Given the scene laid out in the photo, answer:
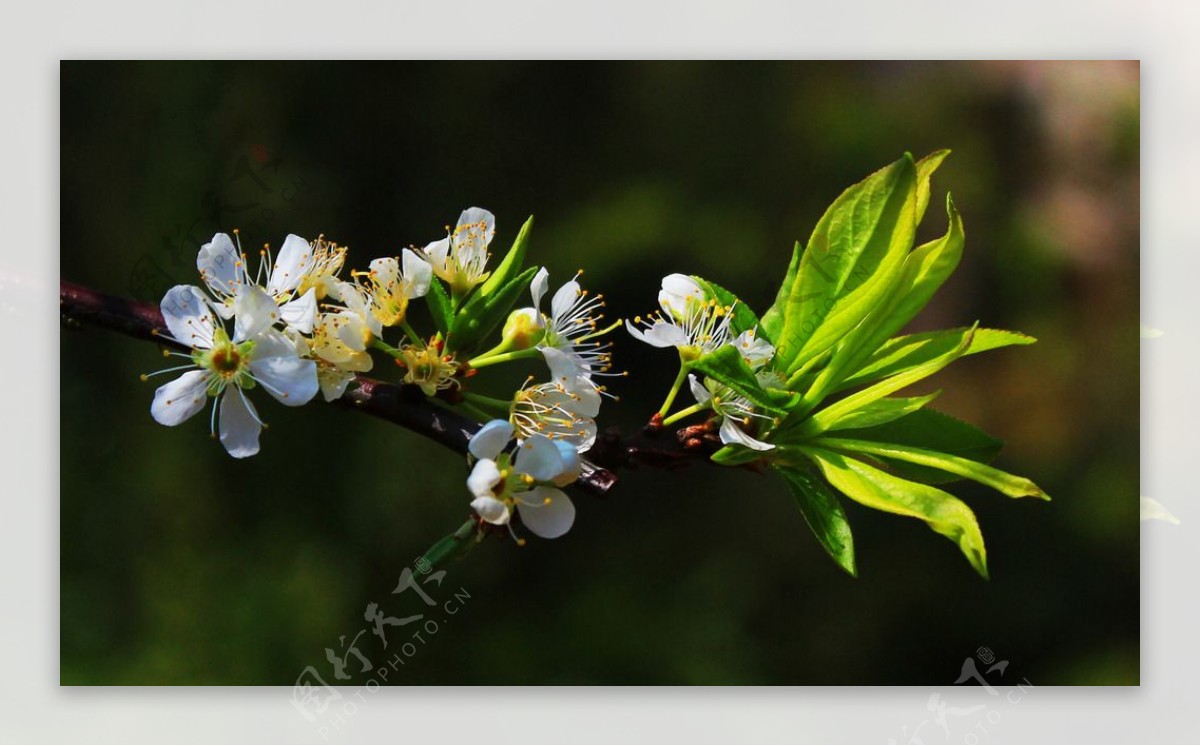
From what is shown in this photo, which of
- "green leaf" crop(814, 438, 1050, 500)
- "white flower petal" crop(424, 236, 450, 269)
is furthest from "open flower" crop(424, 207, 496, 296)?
"green leaf" crop(814, 438, 1050, 500)

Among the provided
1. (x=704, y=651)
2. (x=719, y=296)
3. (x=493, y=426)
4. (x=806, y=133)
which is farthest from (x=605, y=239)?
(x=493, y=426)

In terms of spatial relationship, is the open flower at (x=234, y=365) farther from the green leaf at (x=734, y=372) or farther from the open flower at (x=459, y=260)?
the green leaf at (x=734, y=372)

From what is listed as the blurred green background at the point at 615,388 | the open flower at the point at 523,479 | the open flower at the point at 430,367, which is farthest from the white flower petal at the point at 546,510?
the blurred green background at the point at 615,388

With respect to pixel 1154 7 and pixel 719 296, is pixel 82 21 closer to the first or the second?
pixel 719 296

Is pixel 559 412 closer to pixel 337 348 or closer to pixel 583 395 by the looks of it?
pixel 583 395

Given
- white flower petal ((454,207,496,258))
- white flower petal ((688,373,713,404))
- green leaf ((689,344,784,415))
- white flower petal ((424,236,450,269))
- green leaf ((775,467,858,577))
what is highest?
white flower petal ((454,207,496,258))

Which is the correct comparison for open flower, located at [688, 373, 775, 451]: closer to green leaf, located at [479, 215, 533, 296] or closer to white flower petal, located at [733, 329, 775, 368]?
white flower petal, located at [733, 329, 775, 368]
